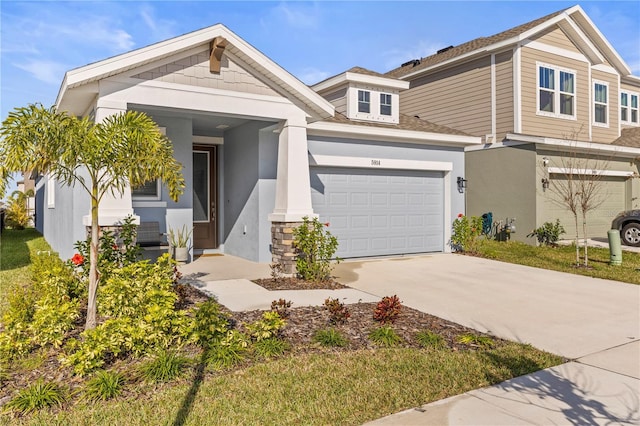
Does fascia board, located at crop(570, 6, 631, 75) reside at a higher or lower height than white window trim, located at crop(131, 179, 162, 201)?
higher

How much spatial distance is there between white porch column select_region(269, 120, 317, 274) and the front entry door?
128 inches

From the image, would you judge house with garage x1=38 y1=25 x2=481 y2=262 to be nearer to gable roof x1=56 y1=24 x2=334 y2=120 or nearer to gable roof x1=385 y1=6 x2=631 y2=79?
gable roof x1=56 y1=24 x2=334 y2=120

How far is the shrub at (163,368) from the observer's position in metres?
4.05

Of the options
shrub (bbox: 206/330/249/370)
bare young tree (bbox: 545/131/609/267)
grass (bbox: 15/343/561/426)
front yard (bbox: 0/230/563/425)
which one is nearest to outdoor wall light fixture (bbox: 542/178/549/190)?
bare young tree (bbox: 545/131/609/267)

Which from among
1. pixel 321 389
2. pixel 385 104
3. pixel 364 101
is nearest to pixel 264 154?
pixel 364 101

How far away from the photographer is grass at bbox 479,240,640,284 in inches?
396

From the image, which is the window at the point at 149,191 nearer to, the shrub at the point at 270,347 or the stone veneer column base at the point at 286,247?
the stone veneer column base at the point at 286,247

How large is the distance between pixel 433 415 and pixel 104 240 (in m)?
5.55

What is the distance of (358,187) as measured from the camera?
12211mm

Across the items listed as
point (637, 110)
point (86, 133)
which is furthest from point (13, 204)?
point (637, 110)

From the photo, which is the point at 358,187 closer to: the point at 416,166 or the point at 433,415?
the point at 416,166

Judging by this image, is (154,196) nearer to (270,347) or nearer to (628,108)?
(270,347)

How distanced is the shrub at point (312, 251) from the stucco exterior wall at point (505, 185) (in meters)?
8.34

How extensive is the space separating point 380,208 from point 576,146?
7438 mm
